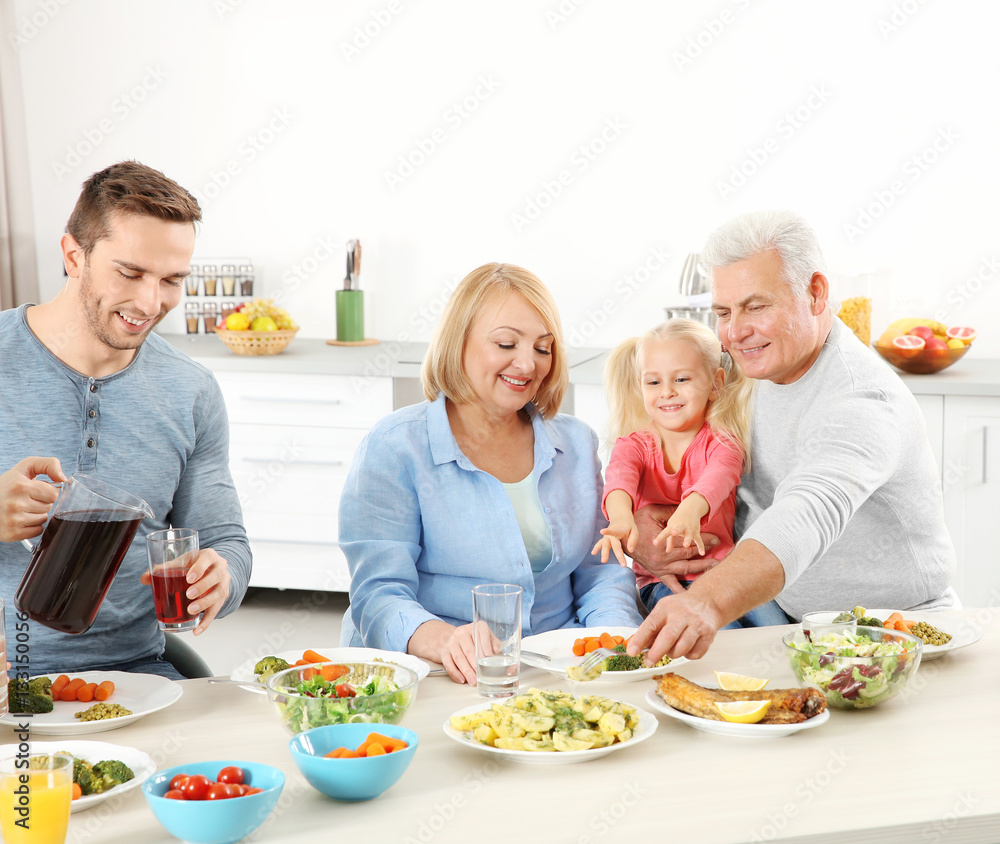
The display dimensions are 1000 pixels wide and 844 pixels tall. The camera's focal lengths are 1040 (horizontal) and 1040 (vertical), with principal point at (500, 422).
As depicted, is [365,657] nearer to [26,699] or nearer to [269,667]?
[269,667]

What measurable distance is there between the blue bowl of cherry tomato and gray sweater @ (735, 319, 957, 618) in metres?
0.96

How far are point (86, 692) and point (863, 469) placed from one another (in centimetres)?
121

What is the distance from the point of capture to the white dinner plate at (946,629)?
1.49 meters

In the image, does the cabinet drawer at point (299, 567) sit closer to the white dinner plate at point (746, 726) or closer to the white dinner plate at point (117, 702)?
the white dinner plate at point (117, 702)

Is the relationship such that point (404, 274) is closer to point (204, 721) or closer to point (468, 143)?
point (468, 143)

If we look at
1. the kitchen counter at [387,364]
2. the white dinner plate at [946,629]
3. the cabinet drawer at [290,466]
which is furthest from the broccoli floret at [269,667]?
the cabinet drawer at [290,466]

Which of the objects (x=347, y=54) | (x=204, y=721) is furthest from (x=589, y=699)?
(x=347, y=54)

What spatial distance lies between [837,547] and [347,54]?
301 centimetres

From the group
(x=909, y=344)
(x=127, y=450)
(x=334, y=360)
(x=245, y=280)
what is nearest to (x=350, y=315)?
(x=334, y=360)

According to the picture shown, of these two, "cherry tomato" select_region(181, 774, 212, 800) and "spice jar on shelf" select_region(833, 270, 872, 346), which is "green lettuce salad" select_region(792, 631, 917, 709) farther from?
"spice jar on shelf" select_region(833, 270, 872, 346)

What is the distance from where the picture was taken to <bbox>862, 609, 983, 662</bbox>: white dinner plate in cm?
149

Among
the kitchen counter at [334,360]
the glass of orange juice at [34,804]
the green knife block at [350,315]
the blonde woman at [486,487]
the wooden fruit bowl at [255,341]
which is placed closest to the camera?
the glass of orange juice at [34,804]

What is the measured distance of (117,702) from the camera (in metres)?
1.37

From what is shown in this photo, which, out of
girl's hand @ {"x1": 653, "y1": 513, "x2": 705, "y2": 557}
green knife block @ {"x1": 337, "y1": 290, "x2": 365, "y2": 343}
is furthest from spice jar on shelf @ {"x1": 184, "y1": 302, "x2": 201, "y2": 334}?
girl's hand @ {"x1": 653, "y1": 513, "x2": 705, "y2": 557}
